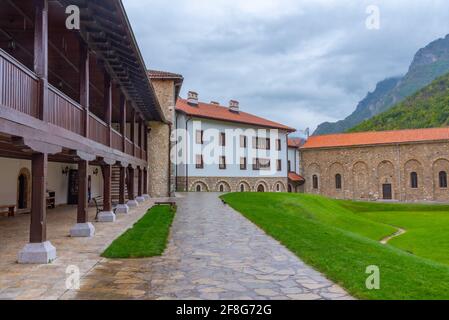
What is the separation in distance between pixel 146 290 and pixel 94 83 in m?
10.5

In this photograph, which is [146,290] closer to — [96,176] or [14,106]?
[14,106]

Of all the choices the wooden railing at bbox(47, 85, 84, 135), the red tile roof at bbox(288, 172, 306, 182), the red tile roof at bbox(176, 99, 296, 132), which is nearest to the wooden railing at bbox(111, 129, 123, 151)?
the wooden railing at bbox(47, 85, 84, 135)

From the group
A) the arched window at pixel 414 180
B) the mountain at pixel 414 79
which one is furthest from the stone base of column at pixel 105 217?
the mountain at pixel 414 79

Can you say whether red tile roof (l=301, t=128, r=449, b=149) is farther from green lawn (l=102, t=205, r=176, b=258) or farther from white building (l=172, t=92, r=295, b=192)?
green lawn (l=102, t=205, r=176, b=258)

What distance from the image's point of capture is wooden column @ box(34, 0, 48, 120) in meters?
6.53

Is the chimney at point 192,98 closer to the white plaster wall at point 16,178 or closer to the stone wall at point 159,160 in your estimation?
the stone wall at point 159,160

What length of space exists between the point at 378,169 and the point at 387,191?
2327 mm

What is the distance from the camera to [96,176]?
23.0 meters

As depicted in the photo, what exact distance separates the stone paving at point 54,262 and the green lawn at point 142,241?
26cm

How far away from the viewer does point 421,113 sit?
2261 inches

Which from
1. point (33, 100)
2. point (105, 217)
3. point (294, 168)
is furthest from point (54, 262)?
point (294, 168)

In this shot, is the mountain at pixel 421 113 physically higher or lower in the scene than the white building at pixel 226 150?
higher

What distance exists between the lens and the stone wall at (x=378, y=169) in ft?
121
